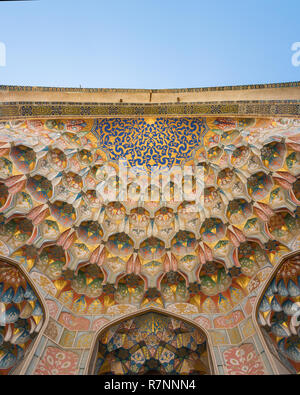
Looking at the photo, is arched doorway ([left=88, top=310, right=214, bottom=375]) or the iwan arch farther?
arched doorway ([left=88, top=310, right=214, bottom=375])

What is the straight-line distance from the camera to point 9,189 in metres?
8.21

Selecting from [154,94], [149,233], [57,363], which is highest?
[154,94]

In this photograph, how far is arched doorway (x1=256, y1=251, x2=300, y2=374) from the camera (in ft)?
22.0

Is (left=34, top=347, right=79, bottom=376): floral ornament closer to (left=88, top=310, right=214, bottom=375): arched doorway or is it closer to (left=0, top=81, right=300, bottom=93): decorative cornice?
(left=88, top=310, right=214, bottom=375): arched doorway

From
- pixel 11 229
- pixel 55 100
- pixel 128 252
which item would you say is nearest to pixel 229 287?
pixel 128 252

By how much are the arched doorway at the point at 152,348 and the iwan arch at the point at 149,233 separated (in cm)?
3

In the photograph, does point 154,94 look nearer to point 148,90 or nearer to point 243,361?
point 148,90

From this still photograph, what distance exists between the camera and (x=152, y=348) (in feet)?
26.2

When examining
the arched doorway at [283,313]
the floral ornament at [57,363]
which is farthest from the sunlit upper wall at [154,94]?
the floral ornament at [57,363]

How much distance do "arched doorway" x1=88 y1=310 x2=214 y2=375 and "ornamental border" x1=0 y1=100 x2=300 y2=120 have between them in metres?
5.61

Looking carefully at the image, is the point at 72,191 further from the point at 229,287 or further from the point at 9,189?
the point at 229,287

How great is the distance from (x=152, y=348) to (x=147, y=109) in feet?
21.3

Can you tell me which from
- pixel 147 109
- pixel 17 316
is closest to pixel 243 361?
pixel 17 316

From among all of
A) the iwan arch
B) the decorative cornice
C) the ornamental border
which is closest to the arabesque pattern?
the iwan arch
